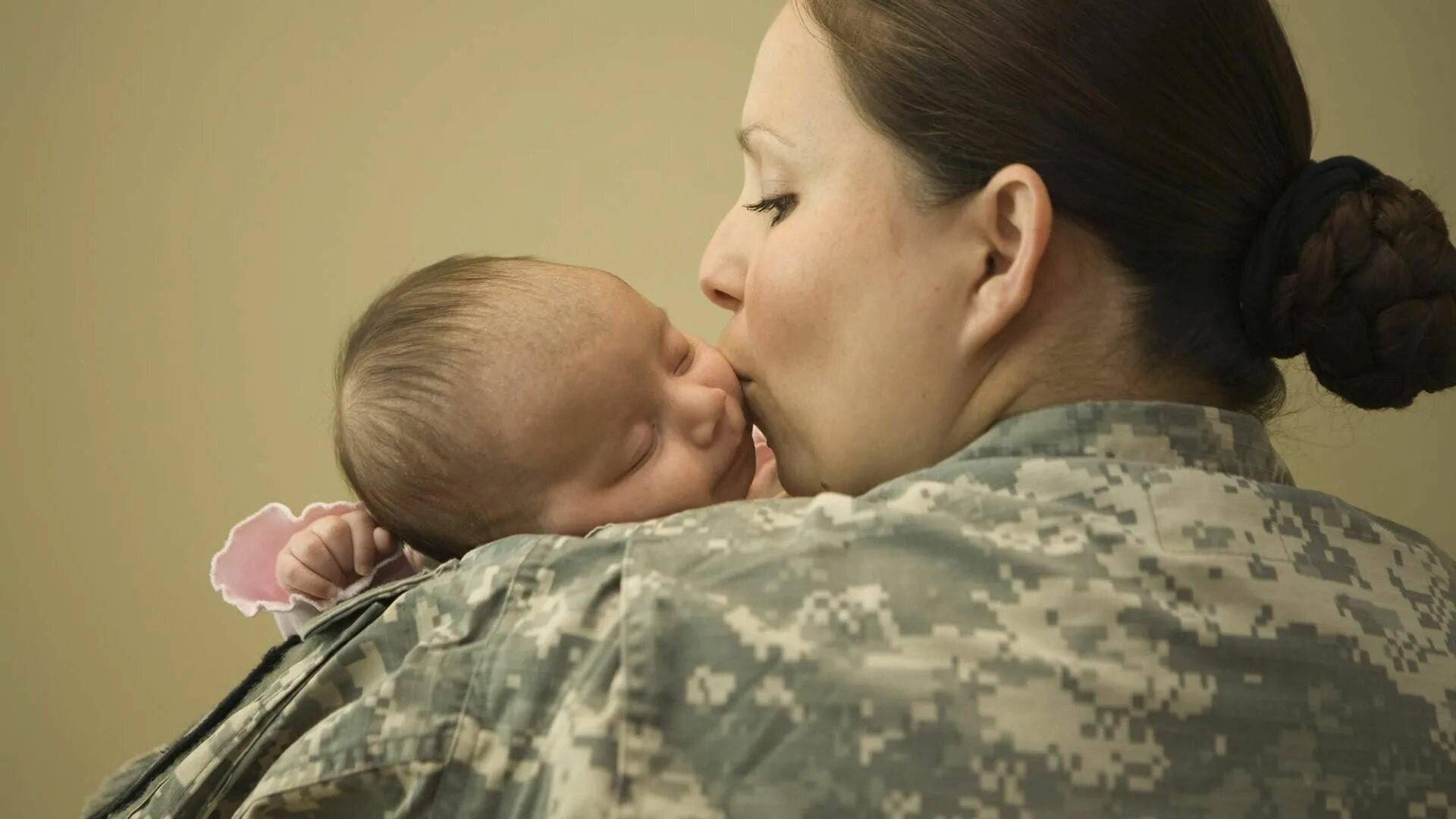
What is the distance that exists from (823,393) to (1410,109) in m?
1.20

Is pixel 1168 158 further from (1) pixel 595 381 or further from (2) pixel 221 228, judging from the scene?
(2) pixel 221 228

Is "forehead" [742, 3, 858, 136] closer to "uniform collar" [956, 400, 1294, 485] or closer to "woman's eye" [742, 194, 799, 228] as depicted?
"woman's eye" [742, 194, 799, 228]

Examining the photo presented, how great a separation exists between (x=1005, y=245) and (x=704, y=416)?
1.08 ft

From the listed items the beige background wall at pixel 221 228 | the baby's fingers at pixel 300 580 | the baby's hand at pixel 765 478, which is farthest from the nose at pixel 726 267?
the beige background wall at pixel 221 228

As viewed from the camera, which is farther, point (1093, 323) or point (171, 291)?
point (171, 291)

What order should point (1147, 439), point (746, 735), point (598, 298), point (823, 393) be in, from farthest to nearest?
point (598, 298), point (823, 393), point (1147, 439), point (746, 735)

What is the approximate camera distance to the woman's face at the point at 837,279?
1.05 meters

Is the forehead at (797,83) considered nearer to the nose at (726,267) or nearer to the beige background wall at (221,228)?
the nose at (726,267)

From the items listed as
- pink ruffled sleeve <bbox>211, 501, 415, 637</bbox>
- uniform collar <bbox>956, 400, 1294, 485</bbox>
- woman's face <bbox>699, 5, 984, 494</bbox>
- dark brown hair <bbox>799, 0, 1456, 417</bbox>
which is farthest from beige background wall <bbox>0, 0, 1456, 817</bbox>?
uniform collar <bbox>956, 400, 1294, 485</bbox>

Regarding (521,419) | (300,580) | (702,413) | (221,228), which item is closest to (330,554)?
(300,580)

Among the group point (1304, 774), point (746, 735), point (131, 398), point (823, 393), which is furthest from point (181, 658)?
point (1304, 774)

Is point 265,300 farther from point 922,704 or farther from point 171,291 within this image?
point 922,704

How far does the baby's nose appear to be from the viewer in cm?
122

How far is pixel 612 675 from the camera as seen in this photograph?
0.80m
